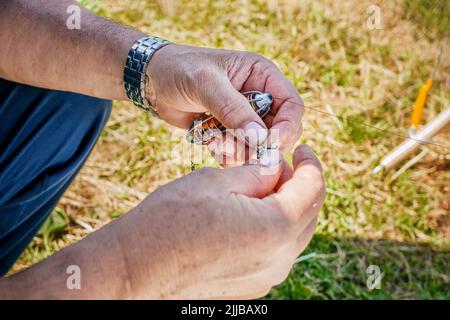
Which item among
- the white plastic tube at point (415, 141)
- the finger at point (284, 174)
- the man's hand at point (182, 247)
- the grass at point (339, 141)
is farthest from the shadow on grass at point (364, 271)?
the man's hand at point (182, 247)

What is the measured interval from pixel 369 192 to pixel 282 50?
71 centimetres

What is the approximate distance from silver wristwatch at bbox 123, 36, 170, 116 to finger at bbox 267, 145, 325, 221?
40 centimetres

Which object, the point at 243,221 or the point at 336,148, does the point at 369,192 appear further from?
the point at 243,221

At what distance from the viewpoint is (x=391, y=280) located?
1.68 m

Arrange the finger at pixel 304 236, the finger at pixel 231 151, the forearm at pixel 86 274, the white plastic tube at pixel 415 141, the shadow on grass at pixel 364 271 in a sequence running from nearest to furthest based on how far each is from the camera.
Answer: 1. the forearm at pixel 86 274
2. the finger at pixel 304 236
3. the finger at pixel 231 151
4. the shadow on grass at pixel 364 271
5. the white plastic tube at pixel 415 141

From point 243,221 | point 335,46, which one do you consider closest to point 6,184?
point 243,221

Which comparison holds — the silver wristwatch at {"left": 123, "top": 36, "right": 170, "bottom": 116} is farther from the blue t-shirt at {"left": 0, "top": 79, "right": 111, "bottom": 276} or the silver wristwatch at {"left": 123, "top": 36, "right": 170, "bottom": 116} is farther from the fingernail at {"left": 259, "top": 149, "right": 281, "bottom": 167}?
the fingernail at {"left": 259, "top": 149, "right": 281, "bottom": 167}

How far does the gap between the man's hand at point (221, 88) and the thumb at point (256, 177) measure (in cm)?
8

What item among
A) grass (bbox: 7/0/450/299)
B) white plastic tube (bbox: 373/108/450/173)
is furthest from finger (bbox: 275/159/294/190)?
white plastic tube (bbox: 373/108/450/173)

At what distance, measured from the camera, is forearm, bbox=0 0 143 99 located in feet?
3.97

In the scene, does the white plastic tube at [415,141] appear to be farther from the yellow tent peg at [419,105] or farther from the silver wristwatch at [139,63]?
the silver wristwatch at [139,63]

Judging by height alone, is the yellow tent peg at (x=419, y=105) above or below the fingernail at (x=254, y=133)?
above

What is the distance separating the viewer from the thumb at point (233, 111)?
3.37 ft

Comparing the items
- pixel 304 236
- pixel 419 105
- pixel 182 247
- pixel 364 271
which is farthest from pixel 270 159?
pixel 419 105
